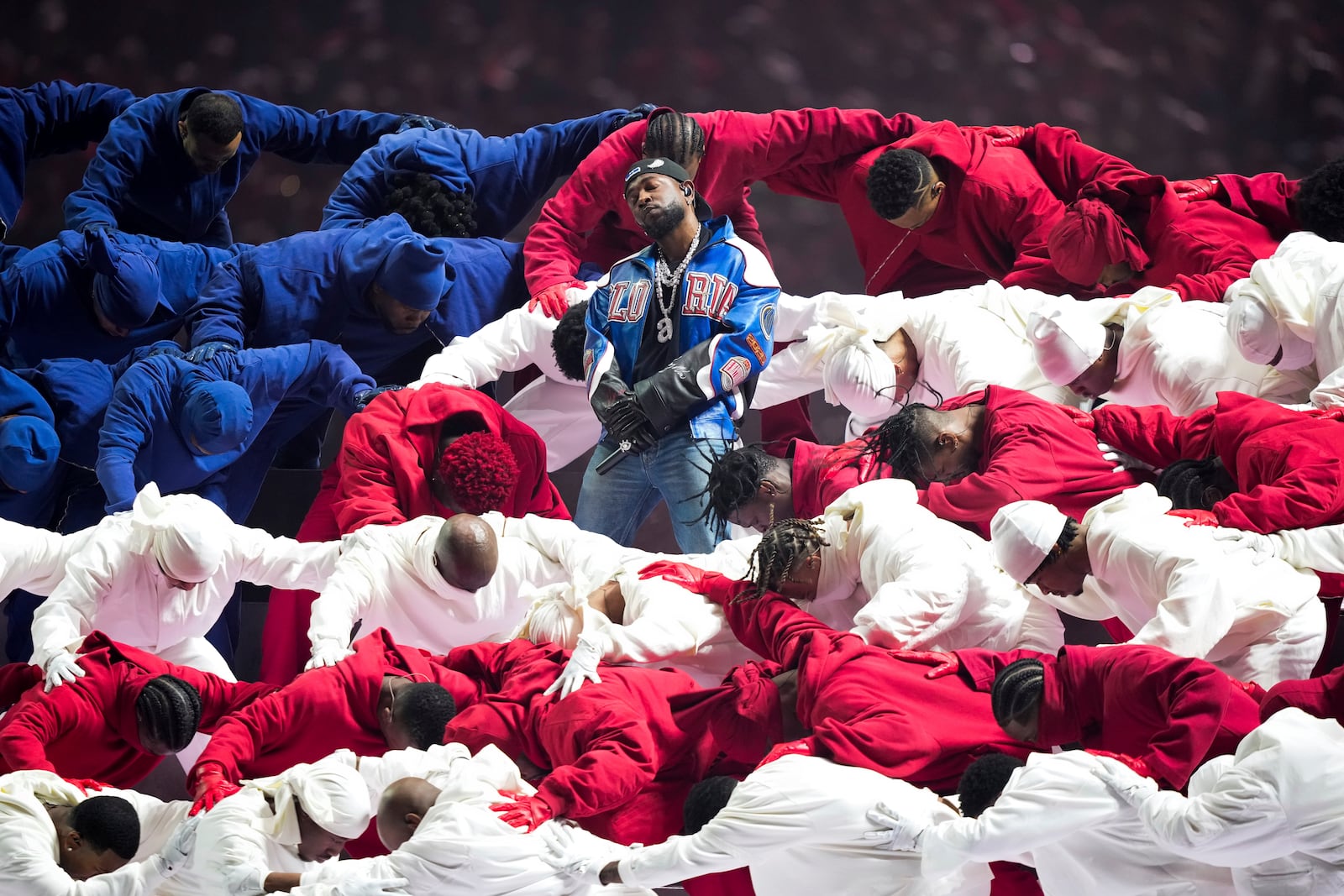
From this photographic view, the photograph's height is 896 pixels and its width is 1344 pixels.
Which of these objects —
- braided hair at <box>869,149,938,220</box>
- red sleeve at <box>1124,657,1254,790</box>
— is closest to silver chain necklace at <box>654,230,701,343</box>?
braided hair at <box>869,149,938,220</box>

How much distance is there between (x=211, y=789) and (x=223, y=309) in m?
2.07

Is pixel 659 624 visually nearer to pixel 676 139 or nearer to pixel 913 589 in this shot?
pixel 913 589

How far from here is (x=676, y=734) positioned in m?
3.58

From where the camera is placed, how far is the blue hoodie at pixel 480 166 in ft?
18.6

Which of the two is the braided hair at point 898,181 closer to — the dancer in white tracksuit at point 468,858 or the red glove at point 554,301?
the red glove at point 554,301

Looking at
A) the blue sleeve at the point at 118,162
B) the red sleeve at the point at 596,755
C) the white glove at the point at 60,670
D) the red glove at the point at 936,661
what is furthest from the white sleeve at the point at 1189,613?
the blue sleeve at the point at 118,162

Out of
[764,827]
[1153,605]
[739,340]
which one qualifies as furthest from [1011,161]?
[764,827]

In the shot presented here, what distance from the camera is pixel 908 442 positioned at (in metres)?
4.24

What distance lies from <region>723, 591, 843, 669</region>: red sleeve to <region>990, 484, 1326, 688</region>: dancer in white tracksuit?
424mm

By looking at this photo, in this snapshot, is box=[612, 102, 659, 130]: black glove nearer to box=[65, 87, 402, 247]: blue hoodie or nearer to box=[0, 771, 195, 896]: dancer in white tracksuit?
box=[65, 87, 402, 247]: blue hoodie

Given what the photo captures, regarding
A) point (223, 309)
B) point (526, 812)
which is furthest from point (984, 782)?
point (223, 309)

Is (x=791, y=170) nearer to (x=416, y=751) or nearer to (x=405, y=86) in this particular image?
(x=405, y=86)

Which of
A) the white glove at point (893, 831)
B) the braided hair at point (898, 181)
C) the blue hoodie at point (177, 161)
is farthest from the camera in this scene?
the blue hoodie at point (177, 161)

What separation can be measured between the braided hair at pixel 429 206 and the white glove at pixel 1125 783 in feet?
10.6
